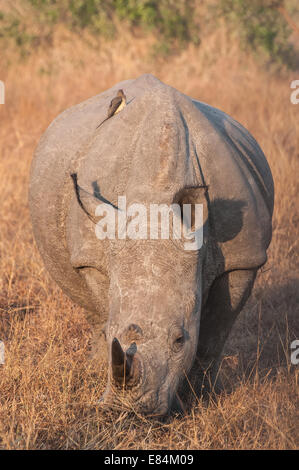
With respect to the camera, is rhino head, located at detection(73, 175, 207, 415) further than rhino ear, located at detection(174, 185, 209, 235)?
No

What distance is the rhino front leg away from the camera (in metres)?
3.37

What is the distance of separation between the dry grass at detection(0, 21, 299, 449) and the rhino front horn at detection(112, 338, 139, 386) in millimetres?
275

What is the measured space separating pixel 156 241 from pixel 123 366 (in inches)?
19.6

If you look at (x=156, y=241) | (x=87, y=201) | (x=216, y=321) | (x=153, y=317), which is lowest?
(x=216, y=321)

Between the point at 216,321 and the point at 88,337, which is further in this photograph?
the point at 88,337

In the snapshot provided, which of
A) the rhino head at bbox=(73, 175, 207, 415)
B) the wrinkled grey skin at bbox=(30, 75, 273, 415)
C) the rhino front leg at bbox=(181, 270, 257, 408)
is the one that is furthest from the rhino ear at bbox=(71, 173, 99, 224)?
the rhino front leg at bbox=(181, 270, 257, 408)

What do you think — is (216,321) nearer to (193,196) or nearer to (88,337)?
(193,196)

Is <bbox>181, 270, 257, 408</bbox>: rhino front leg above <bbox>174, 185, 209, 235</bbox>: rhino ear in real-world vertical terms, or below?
below

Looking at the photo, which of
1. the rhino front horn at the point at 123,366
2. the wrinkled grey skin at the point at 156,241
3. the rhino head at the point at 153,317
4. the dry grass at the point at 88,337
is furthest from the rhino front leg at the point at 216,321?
the rhino front horn at the point at 123,366

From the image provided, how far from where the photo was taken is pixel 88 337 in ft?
14.4

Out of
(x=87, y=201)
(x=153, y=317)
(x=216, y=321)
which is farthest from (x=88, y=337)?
(x=153, y=317)

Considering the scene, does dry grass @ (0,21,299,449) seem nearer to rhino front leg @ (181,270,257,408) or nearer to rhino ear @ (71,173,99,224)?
rhino front leg @ (181,270,257,408)

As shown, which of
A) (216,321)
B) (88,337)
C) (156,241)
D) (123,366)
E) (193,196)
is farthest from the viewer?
(88,337)

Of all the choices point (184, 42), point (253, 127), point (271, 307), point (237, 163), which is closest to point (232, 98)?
point (253, 127)
